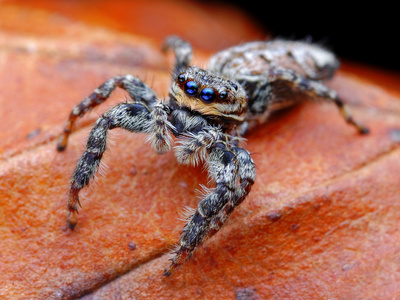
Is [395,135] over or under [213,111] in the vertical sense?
over

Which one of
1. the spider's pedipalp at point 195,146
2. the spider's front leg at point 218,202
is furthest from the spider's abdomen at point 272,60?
the spider's front leg at point 218,202

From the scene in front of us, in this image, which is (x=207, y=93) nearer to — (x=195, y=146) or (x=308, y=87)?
(x=195, y=146)

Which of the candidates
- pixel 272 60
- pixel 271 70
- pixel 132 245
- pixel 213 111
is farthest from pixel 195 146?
pixel 272 60

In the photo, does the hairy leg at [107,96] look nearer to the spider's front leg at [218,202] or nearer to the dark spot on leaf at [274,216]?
the spider's front leg at [218,202]

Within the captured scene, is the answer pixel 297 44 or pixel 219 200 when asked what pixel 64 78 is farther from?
pixel 297 44

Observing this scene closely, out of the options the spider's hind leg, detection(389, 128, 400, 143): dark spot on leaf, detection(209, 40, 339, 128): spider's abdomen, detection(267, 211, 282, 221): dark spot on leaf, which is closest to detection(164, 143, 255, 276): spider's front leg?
detection(267, 211, 282, 221): dark spot on leaf

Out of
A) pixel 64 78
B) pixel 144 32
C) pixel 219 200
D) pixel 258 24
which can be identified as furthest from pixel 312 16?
pixel 219 200

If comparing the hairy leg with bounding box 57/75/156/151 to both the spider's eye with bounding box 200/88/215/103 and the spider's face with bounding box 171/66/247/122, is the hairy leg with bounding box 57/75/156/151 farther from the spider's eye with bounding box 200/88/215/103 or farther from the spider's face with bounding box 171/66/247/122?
the spider's eye with bounding box 200/88/215/103
